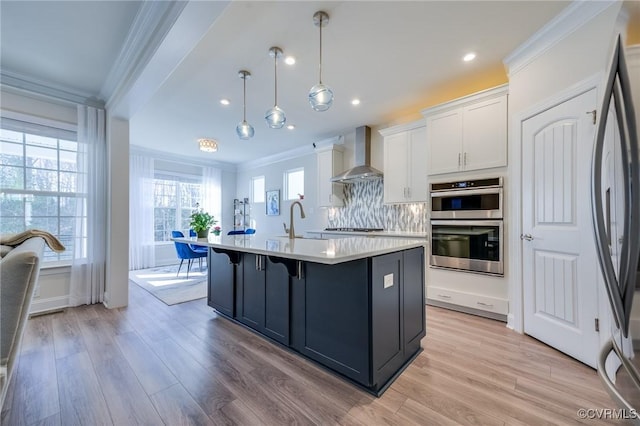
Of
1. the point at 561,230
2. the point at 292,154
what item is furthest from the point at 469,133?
the point at 292,154

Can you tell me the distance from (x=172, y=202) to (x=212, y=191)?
1029mm

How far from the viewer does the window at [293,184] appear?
241 inches

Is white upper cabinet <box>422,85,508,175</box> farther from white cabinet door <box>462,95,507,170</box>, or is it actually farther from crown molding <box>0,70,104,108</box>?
crown molding <box>0,70,104,108</box>

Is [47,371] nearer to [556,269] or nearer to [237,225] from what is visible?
[556,269]

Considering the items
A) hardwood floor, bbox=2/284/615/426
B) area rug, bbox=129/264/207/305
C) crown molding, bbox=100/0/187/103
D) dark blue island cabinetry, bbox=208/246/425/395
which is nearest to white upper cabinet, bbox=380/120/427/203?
dark blue island cabinetry, bbox=208/246/425/395

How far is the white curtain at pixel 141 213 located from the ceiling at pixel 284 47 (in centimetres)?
261

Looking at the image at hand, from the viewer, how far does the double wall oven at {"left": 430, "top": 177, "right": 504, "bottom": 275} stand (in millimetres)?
2805

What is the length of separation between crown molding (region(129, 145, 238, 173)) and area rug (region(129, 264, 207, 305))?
8.82 feet

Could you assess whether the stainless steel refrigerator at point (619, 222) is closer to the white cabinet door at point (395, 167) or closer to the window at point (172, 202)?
the white cabinet door at point (395, 167)

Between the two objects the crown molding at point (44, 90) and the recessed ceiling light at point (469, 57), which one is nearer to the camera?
the recessed ceiling light at point (469, 57)

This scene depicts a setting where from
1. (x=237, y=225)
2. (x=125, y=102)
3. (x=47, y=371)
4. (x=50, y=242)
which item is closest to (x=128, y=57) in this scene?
(x=125, y=102)

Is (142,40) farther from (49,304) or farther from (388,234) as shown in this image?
(388,234)

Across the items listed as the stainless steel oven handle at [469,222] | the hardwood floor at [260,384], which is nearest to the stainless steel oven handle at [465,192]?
the stainless steel oven handle at [469,222]

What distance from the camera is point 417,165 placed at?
3.74 m
